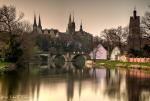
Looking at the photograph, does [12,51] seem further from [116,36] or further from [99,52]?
[99,52]

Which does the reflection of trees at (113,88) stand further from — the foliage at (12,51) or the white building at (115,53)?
the white building at (115,53)

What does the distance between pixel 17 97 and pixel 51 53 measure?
9244 cm

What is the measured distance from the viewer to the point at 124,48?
9156cm

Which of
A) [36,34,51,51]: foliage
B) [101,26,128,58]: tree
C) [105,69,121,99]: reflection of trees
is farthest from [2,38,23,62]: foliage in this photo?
[36,34,51,51]: foliage

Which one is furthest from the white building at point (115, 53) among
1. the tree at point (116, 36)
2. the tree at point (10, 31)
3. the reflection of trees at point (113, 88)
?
the reflection of trees at point (113, 88)

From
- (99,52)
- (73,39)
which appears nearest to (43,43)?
(99,52)

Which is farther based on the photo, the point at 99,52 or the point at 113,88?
the point at 99,52

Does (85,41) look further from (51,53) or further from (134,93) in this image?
(134,93)

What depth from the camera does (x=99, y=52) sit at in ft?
324

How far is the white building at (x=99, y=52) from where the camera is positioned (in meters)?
97.9

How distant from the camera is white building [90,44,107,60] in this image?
9788 cm

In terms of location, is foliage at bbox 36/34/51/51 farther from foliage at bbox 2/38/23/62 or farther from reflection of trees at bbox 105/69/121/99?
reflection of trees at bbox 105/69/121/99

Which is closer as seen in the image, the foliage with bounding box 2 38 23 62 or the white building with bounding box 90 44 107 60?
the foliage with bounding box 2 38 23 62

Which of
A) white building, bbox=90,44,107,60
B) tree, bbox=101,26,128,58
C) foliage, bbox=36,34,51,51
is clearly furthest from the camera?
foliage, bbox=36,34,51,51
